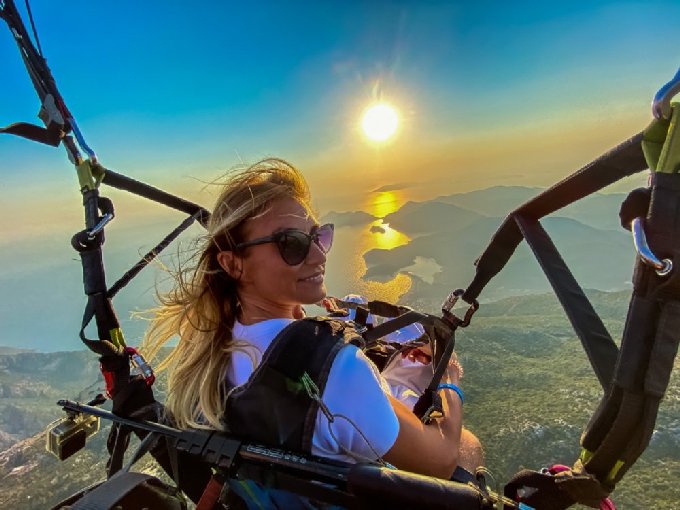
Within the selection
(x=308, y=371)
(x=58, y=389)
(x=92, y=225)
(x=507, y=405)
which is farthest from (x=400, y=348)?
(x=58, y=389)

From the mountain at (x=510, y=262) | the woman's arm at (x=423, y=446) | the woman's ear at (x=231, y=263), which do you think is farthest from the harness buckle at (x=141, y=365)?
the mountain at (x=510, y=262)

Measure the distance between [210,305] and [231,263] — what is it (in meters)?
0.35

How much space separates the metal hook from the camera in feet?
4.14

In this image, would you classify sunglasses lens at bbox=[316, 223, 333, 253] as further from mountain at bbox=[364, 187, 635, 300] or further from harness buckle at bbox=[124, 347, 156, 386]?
mountain at bbox=[364, 187, 635, 300]

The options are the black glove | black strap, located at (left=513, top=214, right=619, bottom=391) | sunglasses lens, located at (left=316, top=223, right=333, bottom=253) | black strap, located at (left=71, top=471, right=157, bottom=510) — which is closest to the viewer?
black strap, located at (left=71, top=471, right=157, bottom=510)

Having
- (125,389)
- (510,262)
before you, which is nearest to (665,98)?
(125,389)

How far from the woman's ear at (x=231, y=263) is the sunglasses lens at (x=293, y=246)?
0.34 metres

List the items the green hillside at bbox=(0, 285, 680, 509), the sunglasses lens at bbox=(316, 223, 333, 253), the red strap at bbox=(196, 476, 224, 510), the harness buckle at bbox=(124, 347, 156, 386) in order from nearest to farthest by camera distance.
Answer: the red strap at bbox=(196, 476, 224, 510), the harness buckle at bbox=(124, 347, 156, 386), the sunglasses lens at bbox=(316, 223, 333, 253), the green hillside at bbox=(0, 285, 680, 509)

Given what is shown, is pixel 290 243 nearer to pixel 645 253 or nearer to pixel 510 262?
pixel 645 253

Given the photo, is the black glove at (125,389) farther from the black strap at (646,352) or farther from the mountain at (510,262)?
the mountain at (510,262)

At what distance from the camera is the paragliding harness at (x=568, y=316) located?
134 cm

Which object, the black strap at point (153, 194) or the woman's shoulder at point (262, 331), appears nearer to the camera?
the woman's shoulder at point (262, 331)

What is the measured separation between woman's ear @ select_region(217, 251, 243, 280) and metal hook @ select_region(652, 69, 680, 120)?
236 cm

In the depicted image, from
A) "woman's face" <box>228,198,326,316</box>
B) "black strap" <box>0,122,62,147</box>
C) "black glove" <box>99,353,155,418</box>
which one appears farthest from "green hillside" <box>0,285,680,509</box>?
"black strap" <box>0,122,62,147</box>
